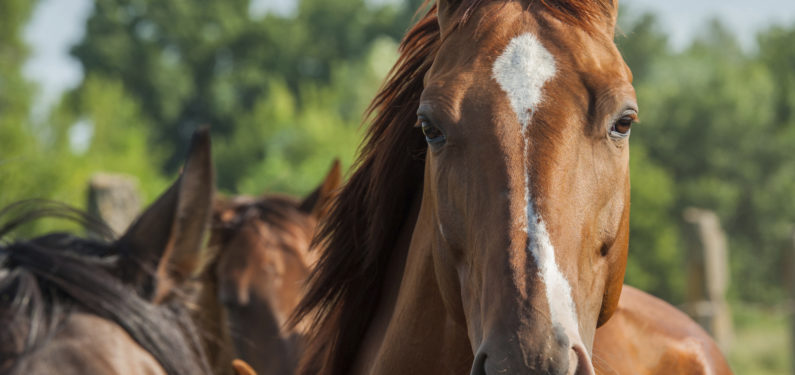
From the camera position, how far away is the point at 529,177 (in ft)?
5.24

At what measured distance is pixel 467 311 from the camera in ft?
5.58

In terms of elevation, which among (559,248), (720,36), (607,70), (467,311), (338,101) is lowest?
(720,36)

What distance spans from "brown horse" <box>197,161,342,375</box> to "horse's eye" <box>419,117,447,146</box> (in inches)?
97.0

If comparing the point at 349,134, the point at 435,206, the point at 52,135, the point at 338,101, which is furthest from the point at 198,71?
the point at 435,206

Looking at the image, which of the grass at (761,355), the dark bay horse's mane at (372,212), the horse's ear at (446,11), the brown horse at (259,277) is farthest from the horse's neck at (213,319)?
the grass at (761,355)

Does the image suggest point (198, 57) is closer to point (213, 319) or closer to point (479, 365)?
point (213, 319)

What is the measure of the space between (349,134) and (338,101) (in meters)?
9.12

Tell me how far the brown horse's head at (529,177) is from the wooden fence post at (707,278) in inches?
287

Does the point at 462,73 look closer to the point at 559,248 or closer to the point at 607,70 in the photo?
the point at 607,70

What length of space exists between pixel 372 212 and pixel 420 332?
42 cm

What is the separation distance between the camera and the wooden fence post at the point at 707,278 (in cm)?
845

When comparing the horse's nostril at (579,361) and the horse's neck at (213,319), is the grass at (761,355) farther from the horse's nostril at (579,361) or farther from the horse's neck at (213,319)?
the horse's nostril at (579,361)

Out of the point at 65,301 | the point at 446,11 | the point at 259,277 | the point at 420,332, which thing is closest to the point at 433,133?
the point at 446,11

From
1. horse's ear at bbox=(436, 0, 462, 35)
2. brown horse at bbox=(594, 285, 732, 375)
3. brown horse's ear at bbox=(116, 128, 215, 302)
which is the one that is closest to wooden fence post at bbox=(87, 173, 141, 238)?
brown horse's ear at bbox=(116, 128, 215, 302)
